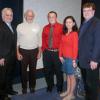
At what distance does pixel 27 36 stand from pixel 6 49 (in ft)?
1.30

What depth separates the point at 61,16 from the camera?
5016 millimetres

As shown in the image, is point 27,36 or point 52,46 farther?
point 52,46

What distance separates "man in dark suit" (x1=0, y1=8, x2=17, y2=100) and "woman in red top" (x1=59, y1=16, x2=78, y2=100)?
74 centimetres

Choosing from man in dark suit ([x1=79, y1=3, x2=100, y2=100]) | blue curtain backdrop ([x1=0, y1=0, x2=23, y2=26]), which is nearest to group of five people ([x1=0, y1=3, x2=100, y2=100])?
man in dark suit ([x1=79, y1=3, x2=100, y2=100])

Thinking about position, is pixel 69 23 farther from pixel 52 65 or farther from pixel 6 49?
pixel 6 49

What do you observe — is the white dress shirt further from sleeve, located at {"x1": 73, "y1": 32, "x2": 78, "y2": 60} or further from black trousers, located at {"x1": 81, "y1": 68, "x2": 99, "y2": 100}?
black trousers, located at {"x1": 81, "y1": 68, "x2": 99, "y2": 100}

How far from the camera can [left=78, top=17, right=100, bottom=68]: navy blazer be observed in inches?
114

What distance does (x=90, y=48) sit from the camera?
117 inches

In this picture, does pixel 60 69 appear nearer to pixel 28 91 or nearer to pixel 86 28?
pixel 28 91

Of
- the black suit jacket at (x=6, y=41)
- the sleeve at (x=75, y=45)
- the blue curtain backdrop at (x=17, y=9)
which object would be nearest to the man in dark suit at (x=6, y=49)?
the black suit jacket at (x=6, y=41)

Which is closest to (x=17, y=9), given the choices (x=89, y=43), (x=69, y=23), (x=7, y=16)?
(x=7, y=16)

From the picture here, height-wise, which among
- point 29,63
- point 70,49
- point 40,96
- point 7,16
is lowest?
point 40,96

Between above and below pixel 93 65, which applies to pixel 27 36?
above

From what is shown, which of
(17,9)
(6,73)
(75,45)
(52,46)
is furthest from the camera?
(17,9)
